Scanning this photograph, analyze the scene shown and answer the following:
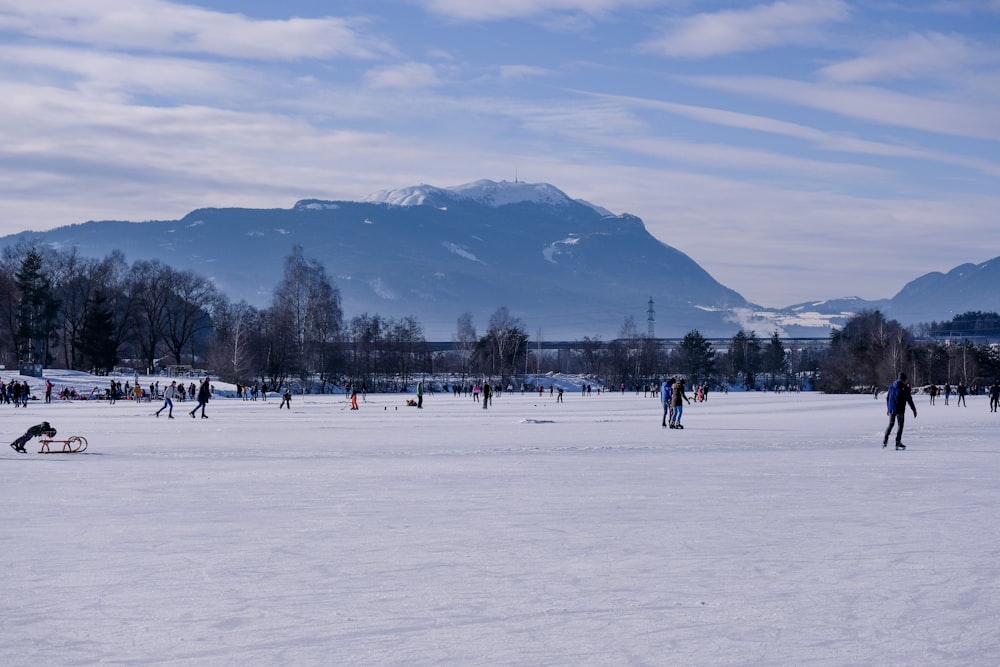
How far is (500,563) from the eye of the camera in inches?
374

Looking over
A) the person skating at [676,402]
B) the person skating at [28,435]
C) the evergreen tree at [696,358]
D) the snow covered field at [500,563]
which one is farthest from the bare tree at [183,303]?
the snow covered field at [500,563]

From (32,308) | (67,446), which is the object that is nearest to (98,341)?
(32,308)

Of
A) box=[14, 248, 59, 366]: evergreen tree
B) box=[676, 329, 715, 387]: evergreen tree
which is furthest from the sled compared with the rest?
box=[676, 329, 715, 387]: evergreen tree

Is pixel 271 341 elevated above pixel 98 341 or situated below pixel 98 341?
above

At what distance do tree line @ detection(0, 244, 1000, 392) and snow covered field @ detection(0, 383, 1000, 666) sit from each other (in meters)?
71.9

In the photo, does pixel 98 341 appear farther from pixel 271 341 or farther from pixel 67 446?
pixel 67 446

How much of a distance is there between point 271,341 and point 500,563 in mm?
86350

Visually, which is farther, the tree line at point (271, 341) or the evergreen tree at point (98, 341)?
the tree line at point (271, 341)

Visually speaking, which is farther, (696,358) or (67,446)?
(696,358)

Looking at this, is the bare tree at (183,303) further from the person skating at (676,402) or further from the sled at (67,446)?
the sled at (67,446)

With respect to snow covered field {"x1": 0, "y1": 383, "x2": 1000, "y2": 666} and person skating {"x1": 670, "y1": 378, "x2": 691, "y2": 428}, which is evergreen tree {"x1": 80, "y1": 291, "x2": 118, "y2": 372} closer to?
person skating {"x1": 670, "y1": 378, "x2": 691, "y2": 428}

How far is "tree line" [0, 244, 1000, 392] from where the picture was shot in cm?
9056

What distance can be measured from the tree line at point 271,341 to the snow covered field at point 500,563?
71917mm

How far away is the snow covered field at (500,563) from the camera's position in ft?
22.7
